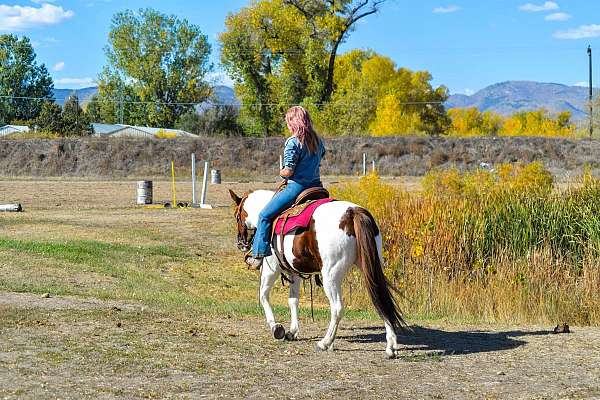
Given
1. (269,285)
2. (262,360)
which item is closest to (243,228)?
(269,285)

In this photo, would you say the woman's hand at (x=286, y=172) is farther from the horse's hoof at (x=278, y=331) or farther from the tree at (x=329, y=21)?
the tree at (x=329, y=21)

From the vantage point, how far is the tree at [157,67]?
365ft

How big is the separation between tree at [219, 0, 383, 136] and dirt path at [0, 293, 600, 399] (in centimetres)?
7343

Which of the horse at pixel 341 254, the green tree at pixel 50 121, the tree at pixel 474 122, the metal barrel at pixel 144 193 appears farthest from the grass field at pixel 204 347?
the tree at pixel 474 122

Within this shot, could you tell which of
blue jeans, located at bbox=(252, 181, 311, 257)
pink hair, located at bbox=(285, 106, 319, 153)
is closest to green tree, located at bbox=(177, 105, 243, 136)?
blue jeans, located at bbox=(252, 181, 311, 257)

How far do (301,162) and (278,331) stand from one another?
191 centimetres

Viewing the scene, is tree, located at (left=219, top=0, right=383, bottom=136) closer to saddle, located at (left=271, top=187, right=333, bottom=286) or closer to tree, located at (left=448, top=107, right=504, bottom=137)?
tree, located at (left=448, top=107, right=504, bottom=137)

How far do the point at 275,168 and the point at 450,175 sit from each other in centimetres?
4989

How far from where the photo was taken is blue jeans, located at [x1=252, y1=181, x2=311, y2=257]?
999 centimetres

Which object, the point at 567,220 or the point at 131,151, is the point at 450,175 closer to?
the point at 567,220

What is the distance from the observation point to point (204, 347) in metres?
9.71

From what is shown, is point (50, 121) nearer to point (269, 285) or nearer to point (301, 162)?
point (269, 285)

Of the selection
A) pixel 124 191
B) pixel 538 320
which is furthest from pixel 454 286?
pixel 124 191

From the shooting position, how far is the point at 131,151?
7450cm
